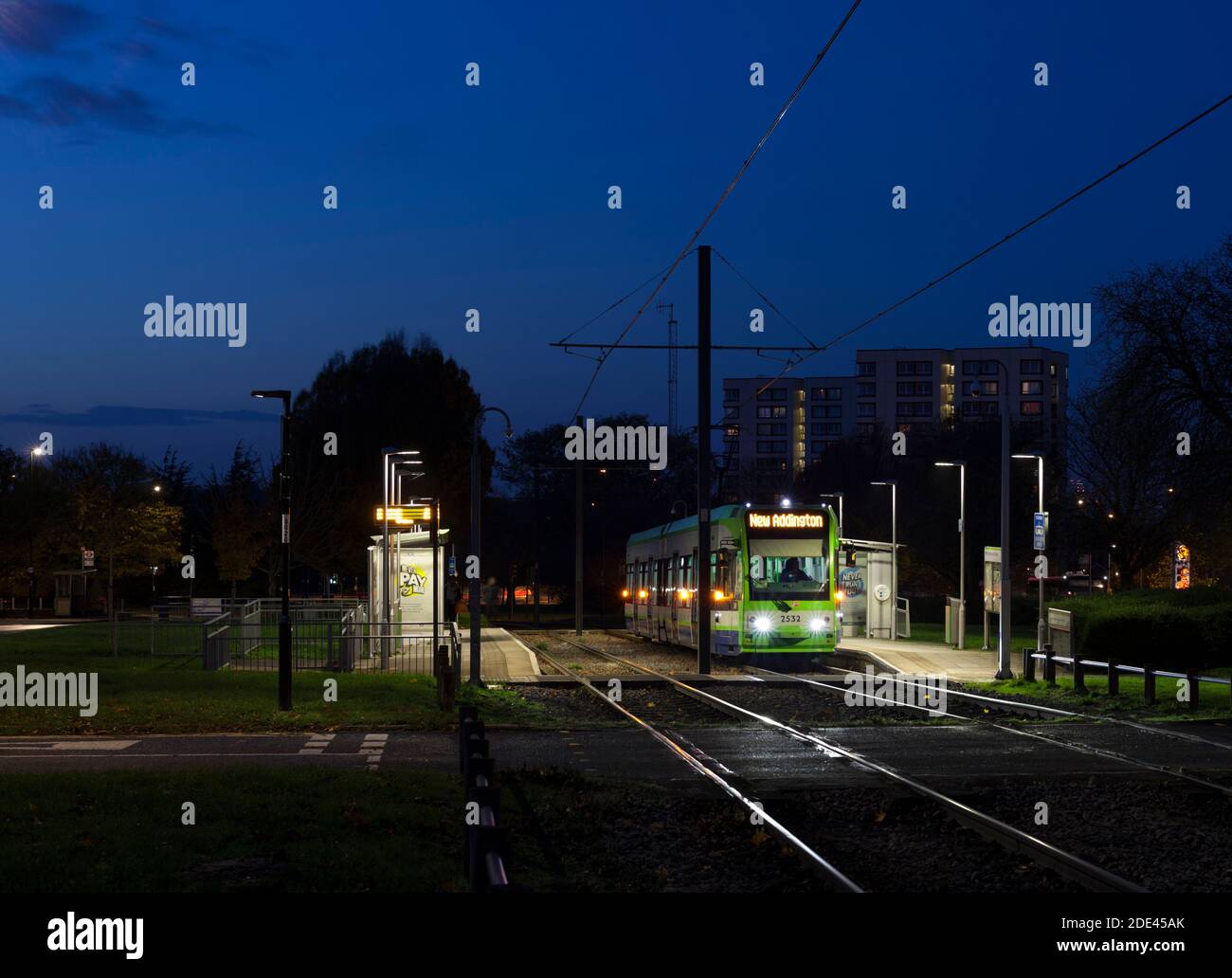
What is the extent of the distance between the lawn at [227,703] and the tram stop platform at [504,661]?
7.38 ft

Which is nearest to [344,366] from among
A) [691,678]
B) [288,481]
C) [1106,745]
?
[691,678]

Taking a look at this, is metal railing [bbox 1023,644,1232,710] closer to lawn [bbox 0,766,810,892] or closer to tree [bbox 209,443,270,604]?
lawn [bbox 0,766,810,892]

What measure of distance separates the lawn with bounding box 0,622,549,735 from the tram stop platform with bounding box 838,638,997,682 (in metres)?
11.5

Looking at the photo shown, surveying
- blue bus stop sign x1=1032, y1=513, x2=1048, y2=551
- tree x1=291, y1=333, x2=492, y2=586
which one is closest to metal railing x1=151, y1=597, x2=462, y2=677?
blue bus stop sign x1=1032, y1=513, x2=1048, y2=551

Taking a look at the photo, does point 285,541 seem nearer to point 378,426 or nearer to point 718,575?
point 718,575

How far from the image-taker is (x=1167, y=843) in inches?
469

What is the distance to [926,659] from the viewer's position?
36.9m

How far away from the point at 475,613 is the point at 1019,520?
2201 inches

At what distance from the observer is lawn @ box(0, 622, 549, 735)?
2059cm

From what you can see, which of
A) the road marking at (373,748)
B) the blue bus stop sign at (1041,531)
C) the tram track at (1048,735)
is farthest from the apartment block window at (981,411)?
the road marking at (373,748)

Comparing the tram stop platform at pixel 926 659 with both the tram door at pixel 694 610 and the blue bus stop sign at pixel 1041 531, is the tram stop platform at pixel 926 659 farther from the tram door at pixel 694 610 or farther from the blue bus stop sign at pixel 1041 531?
the tram door at pixel 694 610

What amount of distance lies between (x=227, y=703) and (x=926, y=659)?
774 inches

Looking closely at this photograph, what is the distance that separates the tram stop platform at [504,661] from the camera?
30905mm
